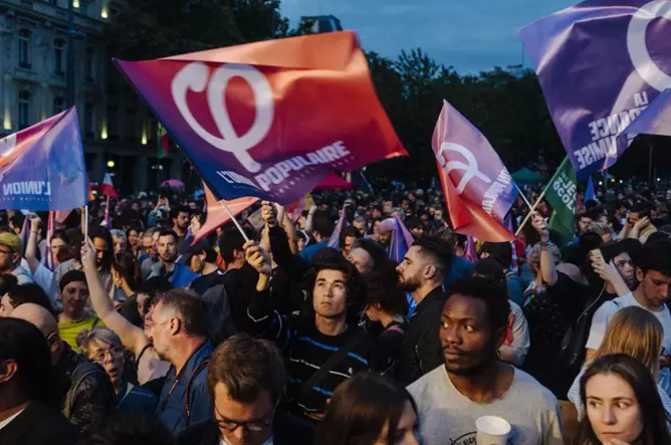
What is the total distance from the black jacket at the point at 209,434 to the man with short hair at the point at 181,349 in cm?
58

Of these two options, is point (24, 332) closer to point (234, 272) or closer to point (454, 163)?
point (234, 272)

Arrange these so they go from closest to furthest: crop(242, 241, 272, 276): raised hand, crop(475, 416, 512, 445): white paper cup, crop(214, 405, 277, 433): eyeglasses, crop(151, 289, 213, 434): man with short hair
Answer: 1. crop(475, 416, 512, 445): white paper cup
2. crop(214, 405, 277, 433): eyeglasses
3. crop(151, 289, 213, 434): man with short hair
4. crop(242, 241, 272, 276): raised hand

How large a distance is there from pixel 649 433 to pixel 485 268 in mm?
3136

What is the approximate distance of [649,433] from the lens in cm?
321

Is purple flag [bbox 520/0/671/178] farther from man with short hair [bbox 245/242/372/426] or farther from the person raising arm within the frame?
the person raising arm

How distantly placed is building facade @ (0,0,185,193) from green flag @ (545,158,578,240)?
32.7 m

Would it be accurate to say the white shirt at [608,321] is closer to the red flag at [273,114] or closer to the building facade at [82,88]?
the red flag at [273,114]

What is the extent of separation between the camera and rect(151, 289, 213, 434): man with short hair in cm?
392

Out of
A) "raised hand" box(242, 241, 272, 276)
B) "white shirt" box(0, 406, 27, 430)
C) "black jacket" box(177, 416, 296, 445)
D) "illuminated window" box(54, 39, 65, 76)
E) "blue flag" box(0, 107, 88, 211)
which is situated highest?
"illuminated window" box(54, 39, 65, 76)

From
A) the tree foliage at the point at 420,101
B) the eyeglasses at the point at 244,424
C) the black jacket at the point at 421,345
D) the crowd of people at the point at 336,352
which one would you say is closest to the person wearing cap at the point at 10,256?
the crowd of people at the point at 336,352

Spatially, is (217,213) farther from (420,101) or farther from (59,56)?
(59,56)

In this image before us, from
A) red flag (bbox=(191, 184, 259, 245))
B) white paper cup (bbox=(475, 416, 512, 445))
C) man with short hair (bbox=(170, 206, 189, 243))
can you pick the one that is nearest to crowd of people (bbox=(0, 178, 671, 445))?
red flag (bbox=(191, 184, 259, 245))

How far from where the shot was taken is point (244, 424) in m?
3.01

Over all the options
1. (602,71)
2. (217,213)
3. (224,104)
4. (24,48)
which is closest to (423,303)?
(224,104)
